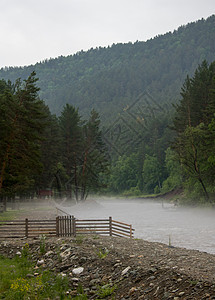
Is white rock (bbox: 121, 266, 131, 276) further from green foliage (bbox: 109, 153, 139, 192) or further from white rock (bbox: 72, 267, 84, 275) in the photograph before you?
green foliage (bbox: 109, 153, 139, 192)

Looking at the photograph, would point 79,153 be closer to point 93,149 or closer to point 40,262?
point 93,149

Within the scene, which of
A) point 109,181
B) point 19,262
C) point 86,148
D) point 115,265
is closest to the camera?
point 115,265

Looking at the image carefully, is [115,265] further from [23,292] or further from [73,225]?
[73,225]

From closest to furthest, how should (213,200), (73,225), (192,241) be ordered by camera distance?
(73,225), (192,241), (213,200)

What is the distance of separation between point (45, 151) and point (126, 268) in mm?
49218

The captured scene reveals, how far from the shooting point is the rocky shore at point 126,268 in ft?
39.4

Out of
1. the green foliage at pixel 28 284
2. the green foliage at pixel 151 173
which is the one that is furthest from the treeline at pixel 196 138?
the green foliage at pixel 28 284

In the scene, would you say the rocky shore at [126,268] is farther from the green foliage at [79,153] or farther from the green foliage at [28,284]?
the green foliage at [79,153]

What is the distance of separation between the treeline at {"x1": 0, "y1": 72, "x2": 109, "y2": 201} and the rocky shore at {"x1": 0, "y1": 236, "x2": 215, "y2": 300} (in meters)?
15.7

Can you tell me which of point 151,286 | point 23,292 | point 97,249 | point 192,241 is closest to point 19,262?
point 97,249

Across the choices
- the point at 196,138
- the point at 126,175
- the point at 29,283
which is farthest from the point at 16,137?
the point at 126,175

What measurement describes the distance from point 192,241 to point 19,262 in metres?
15.4

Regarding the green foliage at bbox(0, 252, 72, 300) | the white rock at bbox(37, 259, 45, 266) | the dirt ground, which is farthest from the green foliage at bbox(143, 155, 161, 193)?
the green foliage at bbox(0, 252, 72, 300)

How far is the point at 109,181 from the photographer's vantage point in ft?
516
